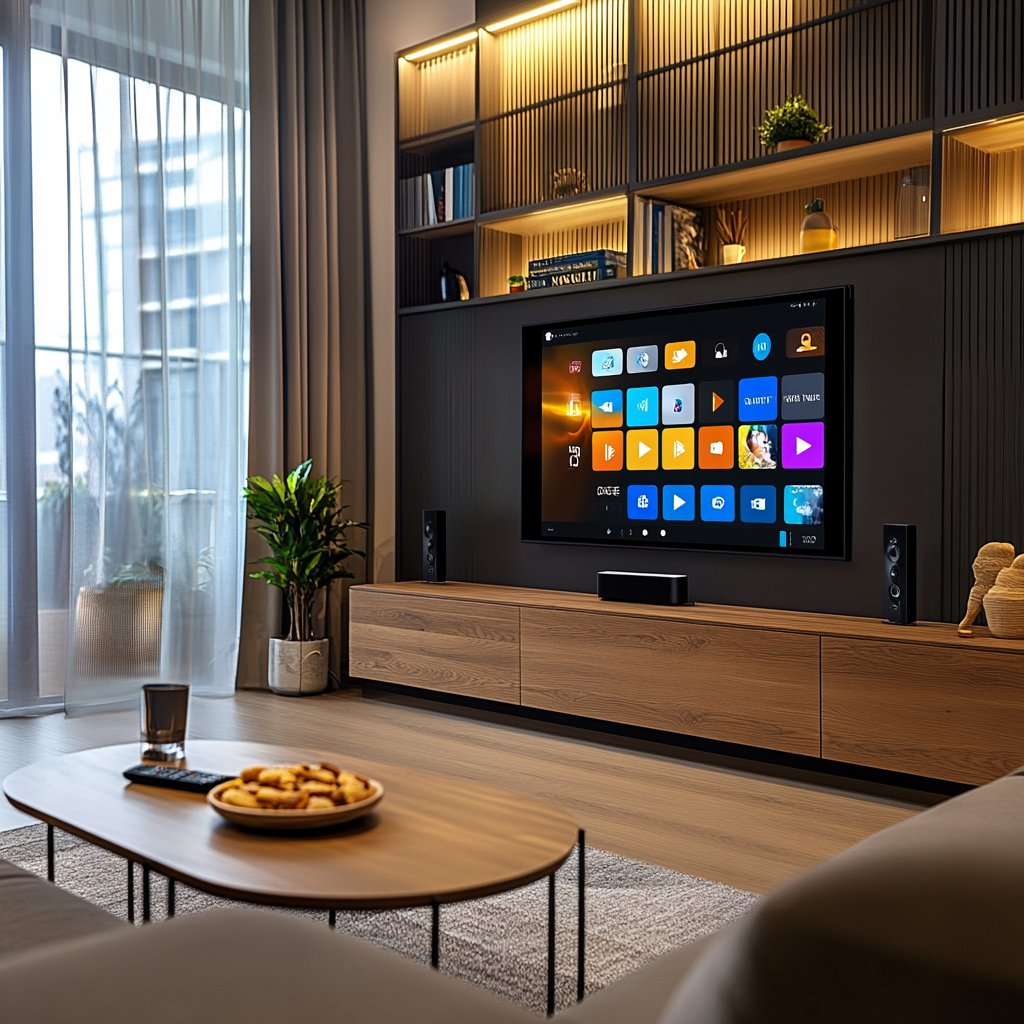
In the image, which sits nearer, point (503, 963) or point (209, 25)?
point (503, 963)

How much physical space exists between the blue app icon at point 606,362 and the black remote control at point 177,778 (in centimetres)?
268

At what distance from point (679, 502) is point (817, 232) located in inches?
42.4

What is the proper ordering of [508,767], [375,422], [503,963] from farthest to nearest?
[375,422] → [508,767] → [503,963]

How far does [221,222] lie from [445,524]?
1.70m

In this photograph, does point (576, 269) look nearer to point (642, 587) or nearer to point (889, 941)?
point (642, 587)

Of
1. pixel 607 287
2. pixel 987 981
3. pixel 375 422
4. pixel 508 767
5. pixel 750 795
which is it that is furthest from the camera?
pixel 375 422

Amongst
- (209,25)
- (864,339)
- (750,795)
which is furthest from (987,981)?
(209,25)

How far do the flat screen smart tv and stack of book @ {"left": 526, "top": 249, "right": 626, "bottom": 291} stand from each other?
0.19 metres

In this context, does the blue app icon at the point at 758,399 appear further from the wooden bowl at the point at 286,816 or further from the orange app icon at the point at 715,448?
the wooden bowl at the point at 286,816

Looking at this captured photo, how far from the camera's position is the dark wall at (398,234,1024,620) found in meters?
3.31

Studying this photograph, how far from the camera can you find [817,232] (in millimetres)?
3697

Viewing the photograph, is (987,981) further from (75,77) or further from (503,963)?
(75,77)

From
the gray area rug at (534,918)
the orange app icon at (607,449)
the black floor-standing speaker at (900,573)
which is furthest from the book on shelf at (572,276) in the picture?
the gray area rug at (534,918)

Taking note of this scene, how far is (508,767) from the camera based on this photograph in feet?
11.4
